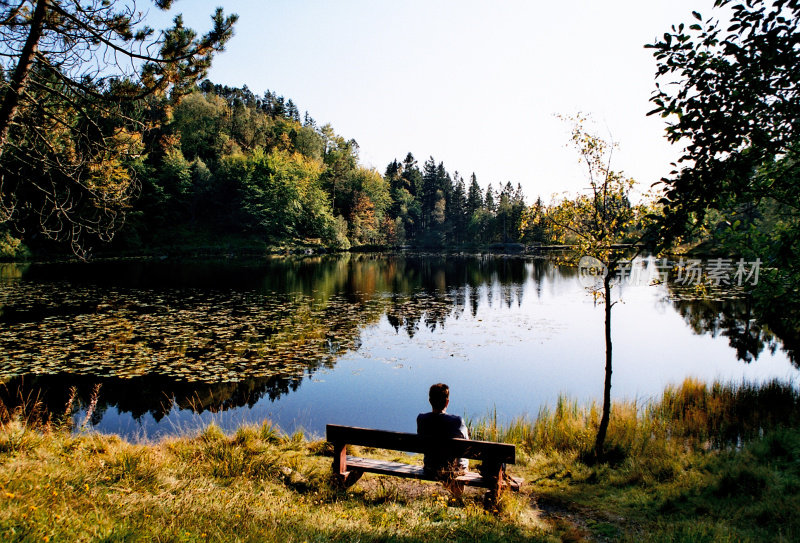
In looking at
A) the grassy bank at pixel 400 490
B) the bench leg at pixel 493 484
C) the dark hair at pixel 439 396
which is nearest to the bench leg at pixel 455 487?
the grassy bank at pixel 400 490

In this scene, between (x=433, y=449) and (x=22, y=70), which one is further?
(x=22, y=70)

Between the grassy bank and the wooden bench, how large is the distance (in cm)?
23

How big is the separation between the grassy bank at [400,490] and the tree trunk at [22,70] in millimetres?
4653

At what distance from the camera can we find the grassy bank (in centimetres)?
445

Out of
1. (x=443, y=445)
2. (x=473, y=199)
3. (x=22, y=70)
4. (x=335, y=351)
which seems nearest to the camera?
(x=443, y=445)

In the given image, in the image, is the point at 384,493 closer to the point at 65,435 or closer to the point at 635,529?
the point at 635,529

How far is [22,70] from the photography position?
6.75 meters

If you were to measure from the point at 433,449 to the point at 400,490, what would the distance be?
118 cm

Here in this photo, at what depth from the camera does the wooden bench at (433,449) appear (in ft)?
18.9

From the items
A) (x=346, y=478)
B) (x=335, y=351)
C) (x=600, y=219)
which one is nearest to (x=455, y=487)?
(x=346, y=478)

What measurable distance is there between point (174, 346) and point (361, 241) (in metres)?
79.0

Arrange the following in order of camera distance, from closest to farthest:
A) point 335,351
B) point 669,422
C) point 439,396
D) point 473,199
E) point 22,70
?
point 439,396 < point 22,70 < point 669,422 < point 335,351 < point 473,199

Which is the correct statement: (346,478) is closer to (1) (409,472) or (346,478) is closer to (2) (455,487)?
(1) (409,472)

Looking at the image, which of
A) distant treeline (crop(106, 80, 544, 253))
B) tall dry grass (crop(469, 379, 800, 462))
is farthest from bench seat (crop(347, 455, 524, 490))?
distant treeline (crop(106, 80, 544, 253))
